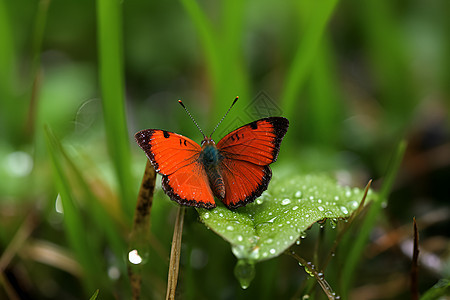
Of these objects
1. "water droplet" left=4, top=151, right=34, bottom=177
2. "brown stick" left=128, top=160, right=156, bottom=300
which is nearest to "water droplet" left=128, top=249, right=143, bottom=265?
"brown stick" left=128, top=160, right=156, bottom=300

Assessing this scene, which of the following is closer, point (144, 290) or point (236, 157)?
point (236, 157)

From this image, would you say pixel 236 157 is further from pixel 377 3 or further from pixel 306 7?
pixel 377 3

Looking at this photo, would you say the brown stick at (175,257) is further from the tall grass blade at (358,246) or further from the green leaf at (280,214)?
the tall grass blade at (358,246)

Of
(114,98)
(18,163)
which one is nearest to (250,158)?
(114,98)

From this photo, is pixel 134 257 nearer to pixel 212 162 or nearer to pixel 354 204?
pixel 212 162

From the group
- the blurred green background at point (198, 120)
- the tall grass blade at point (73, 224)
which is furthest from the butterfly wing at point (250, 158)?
→ the tall grass blade at point (73, 224)

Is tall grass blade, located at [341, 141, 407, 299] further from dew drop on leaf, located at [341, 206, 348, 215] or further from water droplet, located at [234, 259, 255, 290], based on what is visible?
water droplet, located at [234, 259, 255, 290]

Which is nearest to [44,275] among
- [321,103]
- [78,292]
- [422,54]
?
[78,292]
